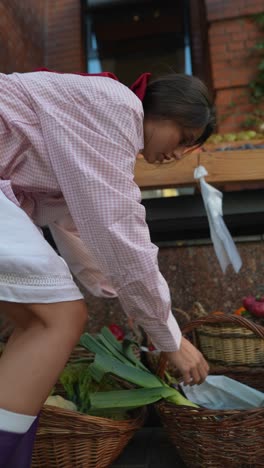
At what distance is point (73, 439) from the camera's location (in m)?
1.68

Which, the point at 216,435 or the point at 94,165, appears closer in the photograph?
the point at 94,165

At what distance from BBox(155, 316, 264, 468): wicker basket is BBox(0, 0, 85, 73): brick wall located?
373 centimetres

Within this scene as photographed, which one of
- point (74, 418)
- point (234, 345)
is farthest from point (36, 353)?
point (234, 345)

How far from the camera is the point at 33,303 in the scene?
1.16 metres

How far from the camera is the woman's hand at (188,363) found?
1.41 meters

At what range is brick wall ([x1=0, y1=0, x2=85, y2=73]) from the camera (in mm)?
4668

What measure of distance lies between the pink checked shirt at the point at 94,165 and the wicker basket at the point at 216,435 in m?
0.42

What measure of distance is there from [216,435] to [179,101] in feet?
3.46

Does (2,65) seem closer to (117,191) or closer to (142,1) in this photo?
(142,1)

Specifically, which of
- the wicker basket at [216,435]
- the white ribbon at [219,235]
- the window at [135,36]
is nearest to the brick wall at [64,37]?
the window at [135,36]

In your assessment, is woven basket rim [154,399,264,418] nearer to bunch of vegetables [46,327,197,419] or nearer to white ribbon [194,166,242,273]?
bunch of vegetables [46,327,197,419]

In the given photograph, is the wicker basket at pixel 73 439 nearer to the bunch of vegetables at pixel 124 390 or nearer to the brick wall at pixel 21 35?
the bunch of vegetables at pixel 124 390

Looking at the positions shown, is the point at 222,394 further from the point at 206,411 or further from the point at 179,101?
the point at 179,101

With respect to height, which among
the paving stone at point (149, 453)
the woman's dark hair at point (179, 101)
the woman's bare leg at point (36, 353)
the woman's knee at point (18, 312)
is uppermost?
the woman's dark hair at point (179, 101)
